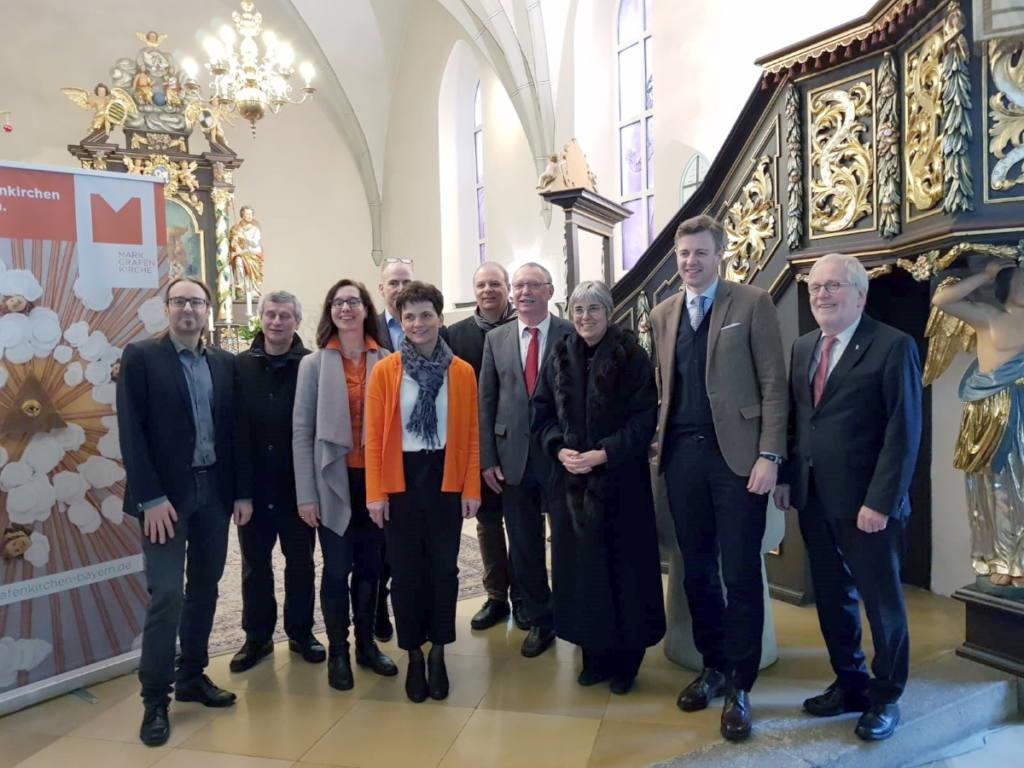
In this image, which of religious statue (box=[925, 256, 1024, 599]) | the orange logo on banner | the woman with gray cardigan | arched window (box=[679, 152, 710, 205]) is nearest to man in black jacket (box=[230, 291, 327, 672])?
the woman with gray cardigan

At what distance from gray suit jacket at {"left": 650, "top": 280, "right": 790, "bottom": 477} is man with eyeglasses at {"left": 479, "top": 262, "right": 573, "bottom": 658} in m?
0.71

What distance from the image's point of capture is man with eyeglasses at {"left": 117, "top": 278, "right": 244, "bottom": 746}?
251 centimetres

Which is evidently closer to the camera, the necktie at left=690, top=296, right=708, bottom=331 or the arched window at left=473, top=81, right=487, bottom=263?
the necktie at left=690, top=296, right=708, bottom=331

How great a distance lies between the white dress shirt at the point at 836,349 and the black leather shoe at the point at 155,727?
2.42 metres

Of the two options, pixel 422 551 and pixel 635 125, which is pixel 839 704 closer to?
pixel 422 551

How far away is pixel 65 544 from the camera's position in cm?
297

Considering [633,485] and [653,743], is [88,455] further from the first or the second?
[653,743]

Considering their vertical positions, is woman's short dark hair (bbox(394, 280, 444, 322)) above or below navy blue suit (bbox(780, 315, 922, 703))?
above

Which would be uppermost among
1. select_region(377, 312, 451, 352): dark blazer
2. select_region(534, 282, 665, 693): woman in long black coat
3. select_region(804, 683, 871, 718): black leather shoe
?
select_region(377, 312, 451, 352): dark blazer

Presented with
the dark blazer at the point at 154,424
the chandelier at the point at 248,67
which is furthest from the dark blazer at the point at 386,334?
the chandelier at the point at 248,67

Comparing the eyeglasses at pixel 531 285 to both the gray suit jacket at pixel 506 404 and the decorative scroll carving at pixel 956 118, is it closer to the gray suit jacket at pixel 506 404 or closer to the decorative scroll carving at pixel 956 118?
the gray suit jacket at pixel 506 404

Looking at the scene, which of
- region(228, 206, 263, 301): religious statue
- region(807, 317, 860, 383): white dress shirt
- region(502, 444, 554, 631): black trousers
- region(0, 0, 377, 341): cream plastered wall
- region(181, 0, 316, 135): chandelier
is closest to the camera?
region(807, 317, 860, 383): white dress shirt

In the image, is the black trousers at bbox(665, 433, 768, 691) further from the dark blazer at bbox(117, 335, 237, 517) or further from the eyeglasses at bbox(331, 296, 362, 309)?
the dark blazer at bbox(117, 335, 237, 517)

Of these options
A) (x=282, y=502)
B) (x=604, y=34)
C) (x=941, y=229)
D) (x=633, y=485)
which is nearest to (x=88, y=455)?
(x=282, y=502)
